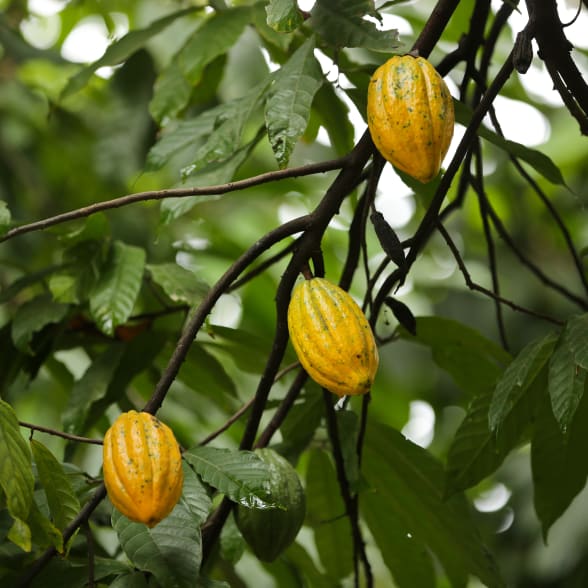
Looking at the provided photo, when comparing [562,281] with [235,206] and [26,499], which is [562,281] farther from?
[26,499]

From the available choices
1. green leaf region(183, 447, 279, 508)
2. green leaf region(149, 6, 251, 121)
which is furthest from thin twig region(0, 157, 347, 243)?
green leaf region(149, 6, 251, 121)

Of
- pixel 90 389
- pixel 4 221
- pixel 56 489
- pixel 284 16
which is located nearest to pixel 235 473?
pixel 56 489

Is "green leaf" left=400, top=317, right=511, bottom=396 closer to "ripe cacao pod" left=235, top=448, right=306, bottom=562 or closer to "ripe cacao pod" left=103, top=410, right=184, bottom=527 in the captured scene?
"ripe cacao pod" left=235, top=448, right=306, bottom=562

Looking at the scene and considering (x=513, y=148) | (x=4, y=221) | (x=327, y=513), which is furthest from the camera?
(x=327, y=513)

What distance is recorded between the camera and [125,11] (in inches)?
93.4

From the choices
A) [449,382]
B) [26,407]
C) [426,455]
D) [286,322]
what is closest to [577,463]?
[426,455]

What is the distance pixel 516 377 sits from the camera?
1.03m

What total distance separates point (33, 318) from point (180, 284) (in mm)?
211

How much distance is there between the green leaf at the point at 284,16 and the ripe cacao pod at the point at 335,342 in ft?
0.81

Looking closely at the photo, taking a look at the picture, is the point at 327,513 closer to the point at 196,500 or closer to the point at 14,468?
the point at 196,500

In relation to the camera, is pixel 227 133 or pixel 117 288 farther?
pixel 117 288

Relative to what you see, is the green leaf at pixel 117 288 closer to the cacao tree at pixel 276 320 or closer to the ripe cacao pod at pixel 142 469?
the cacao tree at pixel 276 320

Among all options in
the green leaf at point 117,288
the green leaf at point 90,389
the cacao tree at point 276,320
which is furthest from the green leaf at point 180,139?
the green leaf at point 90,389

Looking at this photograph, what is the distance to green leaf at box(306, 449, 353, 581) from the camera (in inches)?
56.5
